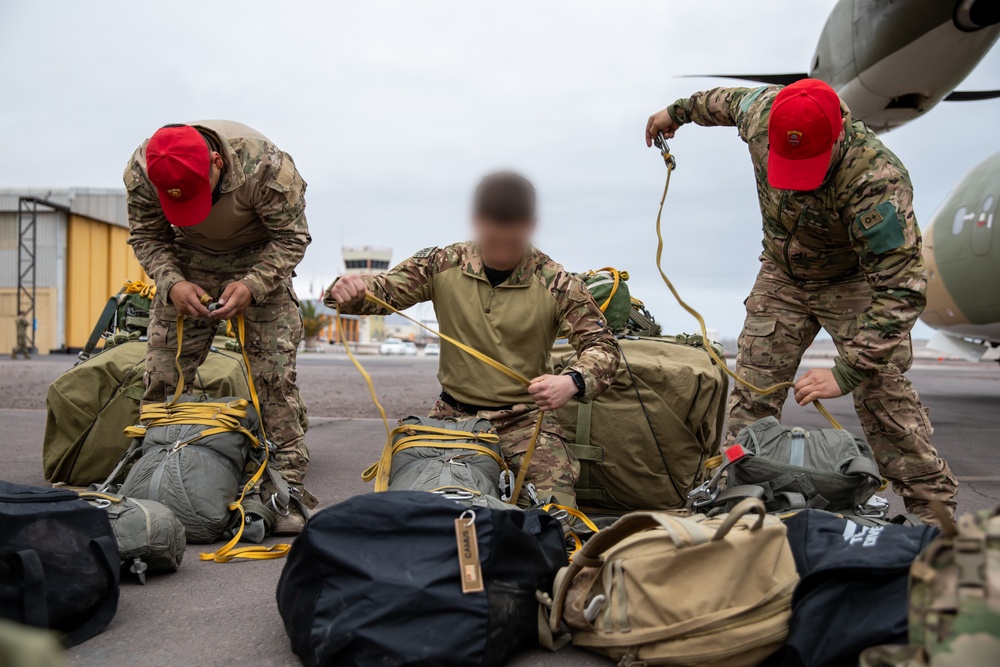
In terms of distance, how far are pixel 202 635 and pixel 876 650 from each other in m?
1.77

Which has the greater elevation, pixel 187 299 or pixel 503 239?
pixel 503 239

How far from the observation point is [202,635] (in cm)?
225

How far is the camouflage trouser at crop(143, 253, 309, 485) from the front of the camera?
3984mm

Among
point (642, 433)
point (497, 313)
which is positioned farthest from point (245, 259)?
point (642, 433)

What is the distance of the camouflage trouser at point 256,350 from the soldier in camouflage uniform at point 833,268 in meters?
2.20

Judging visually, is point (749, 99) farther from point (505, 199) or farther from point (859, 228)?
point (505, 199)

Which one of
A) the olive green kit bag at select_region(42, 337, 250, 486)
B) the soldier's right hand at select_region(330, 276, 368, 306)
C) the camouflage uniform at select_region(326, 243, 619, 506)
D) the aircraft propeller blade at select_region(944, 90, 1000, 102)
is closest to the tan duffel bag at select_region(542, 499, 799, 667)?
the camouflage uniform at select_region(326, 243, 619, 506)

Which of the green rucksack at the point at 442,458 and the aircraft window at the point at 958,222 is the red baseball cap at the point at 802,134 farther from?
the aircraft window at the point at 958,222

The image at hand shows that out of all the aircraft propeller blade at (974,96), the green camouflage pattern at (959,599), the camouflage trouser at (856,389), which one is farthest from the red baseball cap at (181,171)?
the aircraft propeller blade at (974,96)

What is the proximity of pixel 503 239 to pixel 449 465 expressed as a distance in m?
0.98

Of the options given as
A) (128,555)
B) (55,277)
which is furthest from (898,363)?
(55,277)

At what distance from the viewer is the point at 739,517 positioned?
1853 millimetres

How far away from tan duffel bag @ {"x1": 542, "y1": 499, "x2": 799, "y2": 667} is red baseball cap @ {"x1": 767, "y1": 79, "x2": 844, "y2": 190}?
1.65 m

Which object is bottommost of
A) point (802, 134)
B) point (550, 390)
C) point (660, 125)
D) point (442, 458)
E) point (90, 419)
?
point (90, 419)
